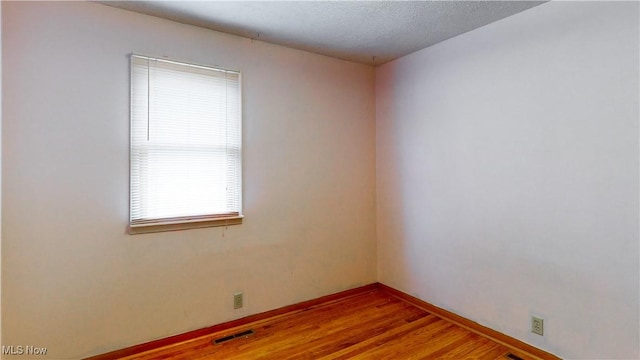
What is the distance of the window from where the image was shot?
95.2 inches

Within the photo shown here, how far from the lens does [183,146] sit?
257cm

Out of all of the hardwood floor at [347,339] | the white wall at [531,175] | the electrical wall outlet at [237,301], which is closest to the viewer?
the white wall at [531,175]

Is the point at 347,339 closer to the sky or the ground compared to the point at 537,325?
closer to the ground

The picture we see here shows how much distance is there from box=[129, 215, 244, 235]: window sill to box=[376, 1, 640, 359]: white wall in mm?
1702

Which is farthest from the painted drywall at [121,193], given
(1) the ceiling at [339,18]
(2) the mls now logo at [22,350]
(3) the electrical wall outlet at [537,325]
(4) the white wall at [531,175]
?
(3) the electrical wall outlet at [537,325]

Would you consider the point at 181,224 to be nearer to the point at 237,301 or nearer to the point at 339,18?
the point at 237,301

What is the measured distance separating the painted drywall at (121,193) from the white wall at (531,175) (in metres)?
0.91

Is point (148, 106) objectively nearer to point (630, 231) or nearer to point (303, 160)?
point (303, 160)

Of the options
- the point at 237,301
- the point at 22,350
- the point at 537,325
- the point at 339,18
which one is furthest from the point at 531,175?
the point at 22,350

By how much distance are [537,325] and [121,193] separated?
10.1 feet

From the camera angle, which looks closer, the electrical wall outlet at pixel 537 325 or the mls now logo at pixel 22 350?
the mls now logo at pixel 22 350

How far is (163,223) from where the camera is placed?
8.21ft

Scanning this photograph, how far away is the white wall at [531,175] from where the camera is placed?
2.01m

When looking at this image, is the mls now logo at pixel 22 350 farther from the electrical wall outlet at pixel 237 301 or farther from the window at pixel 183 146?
the electrical wall outlet at pixel 237 301
